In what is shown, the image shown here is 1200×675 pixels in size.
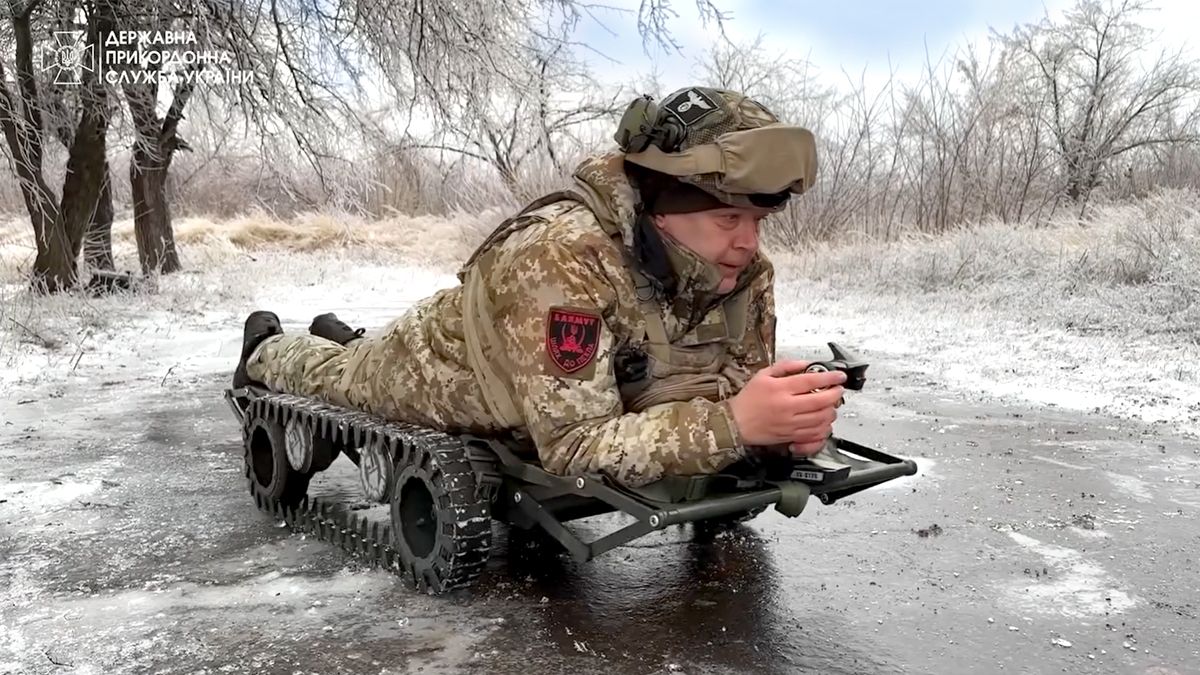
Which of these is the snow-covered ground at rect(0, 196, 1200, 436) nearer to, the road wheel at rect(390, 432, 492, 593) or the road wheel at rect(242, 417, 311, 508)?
the road wheel at rect(242, 417, 311, 508)

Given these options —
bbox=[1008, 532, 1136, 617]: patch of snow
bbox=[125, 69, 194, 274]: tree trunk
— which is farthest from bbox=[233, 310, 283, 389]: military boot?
bbox=[125, 69, 194, 274]: tree trunk

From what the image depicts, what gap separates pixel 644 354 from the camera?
3.56 metres

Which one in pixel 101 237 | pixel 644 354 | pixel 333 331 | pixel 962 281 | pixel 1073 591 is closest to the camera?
pixel 644 354

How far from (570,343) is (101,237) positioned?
514 inches

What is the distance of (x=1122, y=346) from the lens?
359 inches

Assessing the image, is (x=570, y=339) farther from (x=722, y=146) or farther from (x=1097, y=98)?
(x=1097, y=98)

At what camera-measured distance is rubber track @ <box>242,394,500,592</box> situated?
3.45 meters

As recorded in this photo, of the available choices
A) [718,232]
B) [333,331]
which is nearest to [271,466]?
[333,331]

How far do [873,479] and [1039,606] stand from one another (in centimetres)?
72

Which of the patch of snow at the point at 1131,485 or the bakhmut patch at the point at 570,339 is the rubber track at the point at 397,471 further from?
the patch of snow at the point at 1131,485

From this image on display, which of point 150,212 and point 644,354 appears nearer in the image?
point 644,354

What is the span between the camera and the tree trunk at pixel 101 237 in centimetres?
1419

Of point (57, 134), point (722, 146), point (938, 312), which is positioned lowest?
point (938, 312)

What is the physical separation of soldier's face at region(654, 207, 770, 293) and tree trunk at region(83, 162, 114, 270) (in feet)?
40.9
